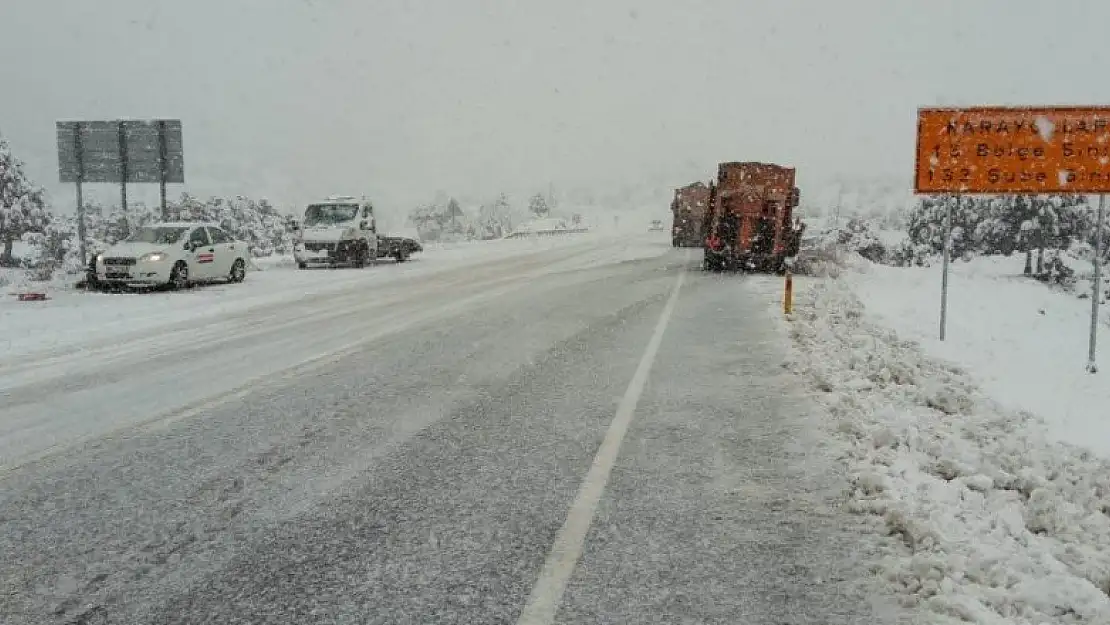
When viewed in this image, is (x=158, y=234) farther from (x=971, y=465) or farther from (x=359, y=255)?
(x=971, y=465)

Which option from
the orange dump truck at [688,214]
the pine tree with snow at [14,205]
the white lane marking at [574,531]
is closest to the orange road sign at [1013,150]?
the white lane marking at [574,531]

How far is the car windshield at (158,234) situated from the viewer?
63.5 ft

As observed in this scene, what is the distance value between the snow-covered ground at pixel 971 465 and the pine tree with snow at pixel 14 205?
7809cm

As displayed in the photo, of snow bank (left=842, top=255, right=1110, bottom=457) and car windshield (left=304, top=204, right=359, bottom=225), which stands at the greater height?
car windshield (left=304, top=204, right=359, bottom=225)

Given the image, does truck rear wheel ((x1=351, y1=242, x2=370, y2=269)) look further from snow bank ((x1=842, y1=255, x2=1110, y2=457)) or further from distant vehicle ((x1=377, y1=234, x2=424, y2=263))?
snow bank ((x1=842, y1=255, x2=1110, y2=457))

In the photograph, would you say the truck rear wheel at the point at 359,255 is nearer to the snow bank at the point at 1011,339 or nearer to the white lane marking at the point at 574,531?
the snow bank at the point at 1011,339

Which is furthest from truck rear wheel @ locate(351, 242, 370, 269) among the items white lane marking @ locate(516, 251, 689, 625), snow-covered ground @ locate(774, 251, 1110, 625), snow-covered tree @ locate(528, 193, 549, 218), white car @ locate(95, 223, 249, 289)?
snow-covered tree @ locate(528, 193, 549, 218)

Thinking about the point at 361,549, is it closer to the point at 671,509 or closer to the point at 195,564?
the point at 195,564

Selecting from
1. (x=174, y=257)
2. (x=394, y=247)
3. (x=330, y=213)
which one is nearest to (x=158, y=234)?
(x=174, y=257)

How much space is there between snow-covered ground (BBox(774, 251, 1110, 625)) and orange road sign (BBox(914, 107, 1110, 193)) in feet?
8.55

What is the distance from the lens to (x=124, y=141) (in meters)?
26.9

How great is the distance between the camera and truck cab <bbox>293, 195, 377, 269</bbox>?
2655 cm

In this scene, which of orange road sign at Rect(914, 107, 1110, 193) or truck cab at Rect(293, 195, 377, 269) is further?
truck cab at Rect(293, 195, 377, 269)

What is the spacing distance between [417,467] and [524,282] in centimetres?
1514
